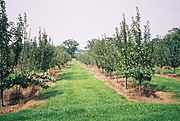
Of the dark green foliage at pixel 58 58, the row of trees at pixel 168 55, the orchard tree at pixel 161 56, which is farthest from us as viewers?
the dark green foliage at pixel 58 58

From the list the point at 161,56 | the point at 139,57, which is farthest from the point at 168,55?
the point at 139,57

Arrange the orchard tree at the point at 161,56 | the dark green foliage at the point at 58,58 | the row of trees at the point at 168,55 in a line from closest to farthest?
the row of trees at the point at 168,55, the orchard tree at the point at 161,56, the dark green foliage at the point at 58,58

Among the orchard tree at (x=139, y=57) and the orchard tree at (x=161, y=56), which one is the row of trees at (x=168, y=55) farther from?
the orchard tree at (x=139, y=57)

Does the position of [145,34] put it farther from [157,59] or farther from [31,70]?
[157,59]

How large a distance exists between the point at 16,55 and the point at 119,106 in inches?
626

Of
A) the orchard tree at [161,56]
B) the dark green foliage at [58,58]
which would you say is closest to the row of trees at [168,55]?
the orchard tree at [161,56]

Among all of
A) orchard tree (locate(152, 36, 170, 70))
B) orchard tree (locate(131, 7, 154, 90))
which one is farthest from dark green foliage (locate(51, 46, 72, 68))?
orchard tree (locate(131, 7, 154, 90))

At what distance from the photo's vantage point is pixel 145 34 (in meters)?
43.2

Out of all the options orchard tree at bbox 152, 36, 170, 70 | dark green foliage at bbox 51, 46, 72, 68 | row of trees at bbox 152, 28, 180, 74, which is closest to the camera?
row of trees at bbox 152, 28, 180, 74

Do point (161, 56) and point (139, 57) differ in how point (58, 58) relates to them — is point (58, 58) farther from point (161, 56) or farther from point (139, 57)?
point (139, 57)

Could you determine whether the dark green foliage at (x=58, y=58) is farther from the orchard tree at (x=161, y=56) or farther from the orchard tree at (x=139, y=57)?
the orchard tree at (x=139, y=57)

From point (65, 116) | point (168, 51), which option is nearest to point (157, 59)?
point (168, 51)

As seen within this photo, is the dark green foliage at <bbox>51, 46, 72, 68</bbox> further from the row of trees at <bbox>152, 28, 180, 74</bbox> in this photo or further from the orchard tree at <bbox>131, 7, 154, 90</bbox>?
the orchard tree at <bbox>131, 7, 154, 90</bbox>

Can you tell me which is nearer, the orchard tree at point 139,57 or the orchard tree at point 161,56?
the orchard tree at point 139,57
